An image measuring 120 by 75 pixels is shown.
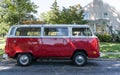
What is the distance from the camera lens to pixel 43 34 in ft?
44.0

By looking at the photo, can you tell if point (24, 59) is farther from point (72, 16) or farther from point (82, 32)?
point (72, 16)

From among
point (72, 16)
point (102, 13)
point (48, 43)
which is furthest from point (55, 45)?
point (102, 13)

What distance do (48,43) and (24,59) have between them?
1.42 m

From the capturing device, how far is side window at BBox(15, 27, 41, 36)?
527 inches

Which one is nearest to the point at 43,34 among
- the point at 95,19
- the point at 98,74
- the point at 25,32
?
the point at 25,32

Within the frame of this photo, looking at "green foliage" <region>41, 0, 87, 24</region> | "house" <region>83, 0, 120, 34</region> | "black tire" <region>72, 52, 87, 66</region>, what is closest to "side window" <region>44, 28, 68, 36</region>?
"black tire" <region>72, 52, 87, 66</region>

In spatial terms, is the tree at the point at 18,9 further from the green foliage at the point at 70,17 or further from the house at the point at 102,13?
the house at the point at 102,13

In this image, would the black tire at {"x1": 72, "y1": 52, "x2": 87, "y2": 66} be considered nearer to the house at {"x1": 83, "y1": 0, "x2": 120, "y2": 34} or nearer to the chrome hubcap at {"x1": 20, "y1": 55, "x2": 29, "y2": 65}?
the chrome hubcap at {"x1": 20, "y1": 55, "x2": 29, "y2": 65}

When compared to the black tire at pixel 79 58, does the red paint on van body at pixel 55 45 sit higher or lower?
higher

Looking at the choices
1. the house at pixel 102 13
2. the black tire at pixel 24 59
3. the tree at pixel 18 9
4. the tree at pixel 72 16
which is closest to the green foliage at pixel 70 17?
the tree at pixel 72 16

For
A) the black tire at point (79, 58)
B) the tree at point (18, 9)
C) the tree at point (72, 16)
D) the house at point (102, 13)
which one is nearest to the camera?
the black tire at point (79, 58)

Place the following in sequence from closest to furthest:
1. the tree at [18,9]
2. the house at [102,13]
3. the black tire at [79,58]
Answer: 1. the black tire at [79,58]
2. the tree at [18,9]
3. the house at [102,13]

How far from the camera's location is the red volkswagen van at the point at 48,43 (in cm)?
1332

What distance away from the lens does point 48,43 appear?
1337cm
